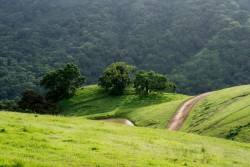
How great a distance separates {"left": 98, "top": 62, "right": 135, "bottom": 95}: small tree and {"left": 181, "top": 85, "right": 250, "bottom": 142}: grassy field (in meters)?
30.1

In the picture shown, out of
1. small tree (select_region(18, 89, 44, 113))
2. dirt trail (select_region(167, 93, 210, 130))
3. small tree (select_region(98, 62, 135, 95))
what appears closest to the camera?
dirt trail (select_region(167, 93, 210, 130))

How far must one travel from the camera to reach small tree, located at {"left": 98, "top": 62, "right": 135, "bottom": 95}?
8319 cm

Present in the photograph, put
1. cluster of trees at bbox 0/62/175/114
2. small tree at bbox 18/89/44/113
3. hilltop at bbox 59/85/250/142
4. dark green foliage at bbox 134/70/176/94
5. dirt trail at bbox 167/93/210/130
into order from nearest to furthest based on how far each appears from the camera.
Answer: hilltop at bbox 59/85/250/142
dirt trail at bbox 167/93/210/130
small tree at bbox 18/89/44/113
dark green foliage at bbox 134/70/176/94
cluster of trees at bbox 0/62/175/114

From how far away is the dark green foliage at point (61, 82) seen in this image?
8438 centimetres

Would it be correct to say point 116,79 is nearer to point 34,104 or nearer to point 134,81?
point 134,81

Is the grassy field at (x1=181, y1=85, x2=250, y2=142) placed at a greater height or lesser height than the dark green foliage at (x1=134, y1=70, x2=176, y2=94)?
greater

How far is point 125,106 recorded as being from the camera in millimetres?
73188

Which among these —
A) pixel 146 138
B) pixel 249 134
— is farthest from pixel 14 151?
pixel 249 134

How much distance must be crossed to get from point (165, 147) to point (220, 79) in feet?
562

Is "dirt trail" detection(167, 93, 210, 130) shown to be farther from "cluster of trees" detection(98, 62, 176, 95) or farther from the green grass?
"cluster of trees" detection(98, 62, 176, 95)

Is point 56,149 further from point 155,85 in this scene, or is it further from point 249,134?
point 155,85

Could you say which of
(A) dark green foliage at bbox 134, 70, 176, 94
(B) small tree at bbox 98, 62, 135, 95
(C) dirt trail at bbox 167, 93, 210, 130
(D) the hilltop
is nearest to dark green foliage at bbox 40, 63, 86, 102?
(D) the hilltop

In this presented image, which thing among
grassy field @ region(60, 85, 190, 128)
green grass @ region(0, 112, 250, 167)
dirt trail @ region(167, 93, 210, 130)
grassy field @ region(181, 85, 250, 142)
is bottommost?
grassy field @ region(60, 85, 190, 128)

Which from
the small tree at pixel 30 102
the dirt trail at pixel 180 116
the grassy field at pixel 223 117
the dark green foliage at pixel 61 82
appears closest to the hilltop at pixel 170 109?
the grassy field at pixel 223 117
